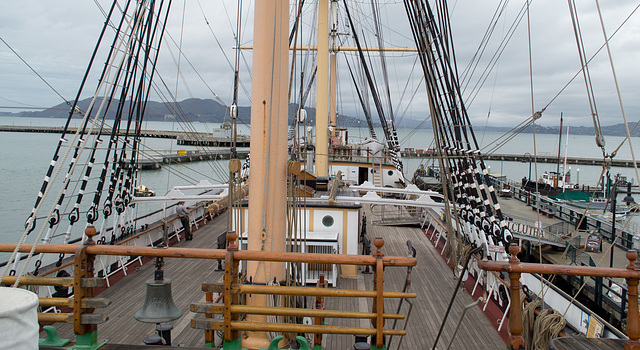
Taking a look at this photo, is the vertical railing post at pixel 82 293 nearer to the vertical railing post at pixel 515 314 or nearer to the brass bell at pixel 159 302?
the brass bell at pixel 159 302

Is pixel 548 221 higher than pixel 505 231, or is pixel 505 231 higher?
pixel 505 231

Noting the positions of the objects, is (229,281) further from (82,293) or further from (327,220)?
(327,220)

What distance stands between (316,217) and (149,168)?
5100 centimetres

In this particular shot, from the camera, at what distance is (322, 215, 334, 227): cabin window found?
10.5 meters

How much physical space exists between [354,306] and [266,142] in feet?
15.2

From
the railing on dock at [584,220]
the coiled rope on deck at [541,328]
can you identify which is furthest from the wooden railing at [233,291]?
the railing on dock at [584,220]

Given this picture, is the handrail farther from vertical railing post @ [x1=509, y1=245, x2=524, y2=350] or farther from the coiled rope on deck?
the coiled rope on deck

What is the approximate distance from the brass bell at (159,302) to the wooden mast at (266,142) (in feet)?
3.63

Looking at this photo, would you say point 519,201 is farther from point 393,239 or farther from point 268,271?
point 268,271

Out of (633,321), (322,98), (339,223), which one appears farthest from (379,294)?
(322,98)

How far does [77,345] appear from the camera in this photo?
12.3 ft

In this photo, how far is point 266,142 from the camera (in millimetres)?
5285

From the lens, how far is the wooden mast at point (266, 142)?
5.23 m

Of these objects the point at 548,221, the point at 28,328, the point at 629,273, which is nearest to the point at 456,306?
the point at 629,273
